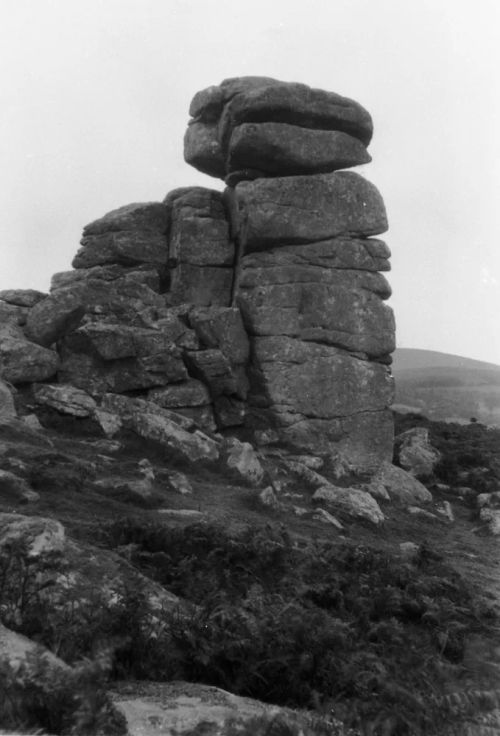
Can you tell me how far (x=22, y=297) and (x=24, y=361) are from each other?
4543 millimetres

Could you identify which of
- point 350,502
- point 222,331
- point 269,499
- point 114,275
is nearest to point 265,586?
point 269,499

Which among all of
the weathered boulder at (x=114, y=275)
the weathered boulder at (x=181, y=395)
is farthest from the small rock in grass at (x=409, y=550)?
the weathered boulder at (x=114, y=275)

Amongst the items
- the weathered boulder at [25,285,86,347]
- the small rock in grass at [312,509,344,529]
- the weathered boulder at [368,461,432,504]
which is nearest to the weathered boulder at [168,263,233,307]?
the weathered boulder at [25,285,86,347]

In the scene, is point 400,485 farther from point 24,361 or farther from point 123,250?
point 123,250

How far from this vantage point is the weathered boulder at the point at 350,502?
2089 cm

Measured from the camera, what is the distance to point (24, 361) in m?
23.9

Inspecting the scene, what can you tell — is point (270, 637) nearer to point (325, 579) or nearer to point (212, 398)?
point (325, 579)

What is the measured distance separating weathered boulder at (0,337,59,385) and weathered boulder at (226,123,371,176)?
41.6 ft

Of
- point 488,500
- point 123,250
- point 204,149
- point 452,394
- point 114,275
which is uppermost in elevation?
point 204,149

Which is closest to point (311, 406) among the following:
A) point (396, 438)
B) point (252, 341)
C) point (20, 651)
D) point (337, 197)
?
point (252, 341)

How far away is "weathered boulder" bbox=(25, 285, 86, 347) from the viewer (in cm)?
2575

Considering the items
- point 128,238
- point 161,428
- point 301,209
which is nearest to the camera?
point 161,428

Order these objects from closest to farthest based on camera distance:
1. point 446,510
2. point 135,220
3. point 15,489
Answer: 1. point 15,489
2. point 446,510
3. point 135,220

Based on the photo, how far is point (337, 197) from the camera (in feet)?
103
